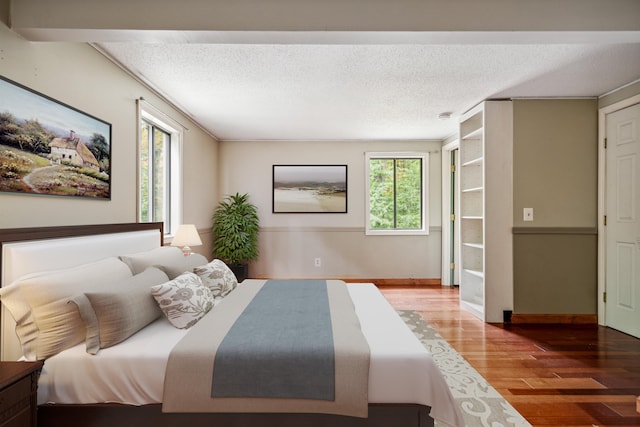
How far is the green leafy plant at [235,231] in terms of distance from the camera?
506 cm

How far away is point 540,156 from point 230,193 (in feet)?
14.6

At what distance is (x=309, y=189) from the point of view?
5.61m

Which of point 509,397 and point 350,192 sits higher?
point 350,192

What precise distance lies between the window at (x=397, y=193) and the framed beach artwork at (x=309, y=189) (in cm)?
55

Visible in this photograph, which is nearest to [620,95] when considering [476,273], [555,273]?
[555,273]

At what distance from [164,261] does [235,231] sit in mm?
2606

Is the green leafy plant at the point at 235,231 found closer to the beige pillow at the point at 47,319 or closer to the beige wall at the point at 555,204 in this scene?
the beige pillow at the point at 47,319

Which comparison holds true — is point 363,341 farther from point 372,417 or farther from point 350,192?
point 350,192

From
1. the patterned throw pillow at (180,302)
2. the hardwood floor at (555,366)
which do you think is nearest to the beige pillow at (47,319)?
the patterned throw pillow at (180,302)

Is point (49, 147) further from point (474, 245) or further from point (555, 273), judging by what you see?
point (555, 273)

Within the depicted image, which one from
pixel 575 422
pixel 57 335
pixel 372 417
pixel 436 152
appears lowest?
pixel 575 422

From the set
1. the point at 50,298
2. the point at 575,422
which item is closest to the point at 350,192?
the point at 575,422

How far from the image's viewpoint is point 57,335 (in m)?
1.58

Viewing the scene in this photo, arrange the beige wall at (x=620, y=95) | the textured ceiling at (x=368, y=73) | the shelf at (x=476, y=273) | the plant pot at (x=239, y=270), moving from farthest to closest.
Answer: the plant pot at (x=239, y=270), the shelf at (x=476, y=273), the beige wall at (x=620, y=95), the textured ceiling at (x=368, y=73)
